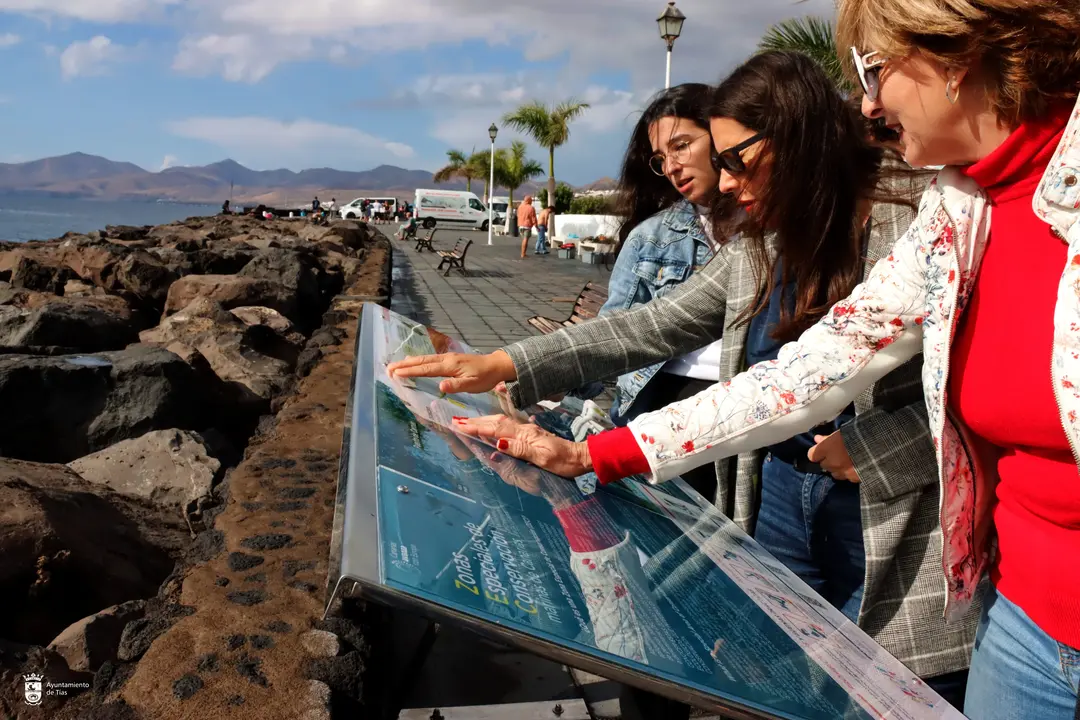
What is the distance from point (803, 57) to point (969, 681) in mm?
1339

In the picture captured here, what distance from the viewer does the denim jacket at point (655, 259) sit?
2879mm

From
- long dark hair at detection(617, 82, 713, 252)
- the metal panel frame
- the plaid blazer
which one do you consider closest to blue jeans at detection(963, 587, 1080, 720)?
the plaid blazer

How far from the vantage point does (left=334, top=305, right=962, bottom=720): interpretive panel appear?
1046 millimetres

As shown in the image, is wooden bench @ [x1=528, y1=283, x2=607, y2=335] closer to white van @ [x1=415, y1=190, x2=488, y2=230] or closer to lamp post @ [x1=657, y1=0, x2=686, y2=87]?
lamp post @ [x1=657, y1=0, x2=686, y2=87]

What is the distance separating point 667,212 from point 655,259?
0.57ft

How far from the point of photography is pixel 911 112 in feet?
4.38

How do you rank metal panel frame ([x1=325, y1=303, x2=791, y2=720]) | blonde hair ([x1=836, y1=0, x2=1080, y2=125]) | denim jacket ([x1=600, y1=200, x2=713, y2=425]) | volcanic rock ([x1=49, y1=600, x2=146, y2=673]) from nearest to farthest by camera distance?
1. metal panel frame ([x1=325, y1=303, x2=791, y2=720])
2. blonde hair ([x1=836, y1=0, x2=1080, y2=125])
3. volcanic rock ([x1=49, y1=600, x2=146, y2=673])
4. denim jacket ([x1=600, y1=200, x2=713, y2=425])

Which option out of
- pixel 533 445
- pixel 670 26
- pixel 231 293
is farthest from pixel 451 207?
pixel 533 445

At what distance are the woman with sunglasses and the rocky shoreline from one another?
20.5 inches

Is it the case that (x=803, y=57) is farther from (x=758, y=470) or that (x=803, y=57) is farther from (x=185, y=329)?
(x=185, y=329)

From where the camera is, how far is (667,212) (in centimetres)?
302

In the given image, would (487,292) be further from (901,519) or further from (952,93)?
(952,93)

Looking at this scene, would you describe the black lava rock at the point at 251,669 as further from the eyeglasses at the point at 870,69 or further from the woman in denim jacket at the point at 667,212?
the woman in denim jacket at the point at 667,212

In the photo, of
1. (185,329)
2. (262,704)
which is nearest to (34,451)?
(185,329)
